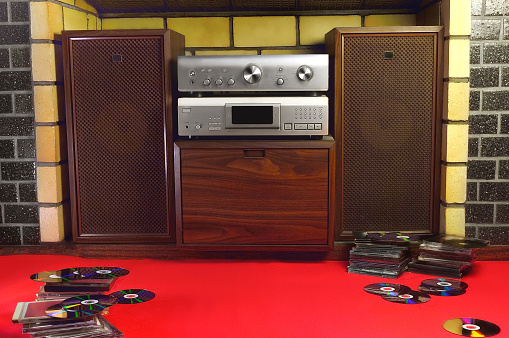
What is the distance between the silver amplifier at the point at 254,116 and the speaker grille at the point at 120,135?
0.54 ft

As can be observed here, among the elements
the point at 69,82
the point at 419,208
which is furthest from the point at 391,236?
the point at 69,82

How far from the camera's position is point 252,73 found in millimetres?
2297

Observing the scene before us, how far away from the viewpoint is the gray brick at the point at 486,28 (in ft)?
7.71

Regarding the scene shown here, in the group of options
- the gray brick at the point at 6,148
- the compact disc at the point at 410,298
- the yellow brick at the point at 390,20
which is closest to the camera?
the compact disc at the point at 410,298

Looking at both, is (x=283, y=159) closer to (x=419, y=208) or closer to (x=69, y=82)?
(x=419, y=208)

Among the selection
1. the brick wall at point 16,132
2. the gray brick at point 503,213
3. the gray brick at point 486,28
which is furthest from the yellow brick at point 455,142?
the brick wall at point 16,132

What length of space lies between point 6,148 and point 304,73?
1.38 m

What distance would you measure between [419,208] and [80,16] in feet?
5.91

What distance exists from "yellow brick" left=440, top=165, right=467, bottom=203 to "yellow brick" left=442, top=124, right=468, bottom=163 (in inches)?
1.5

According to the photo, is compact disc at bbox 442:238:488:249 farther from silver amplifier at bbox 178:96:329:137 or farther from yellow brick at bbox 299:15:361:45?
yellow brick at bbox 299:15:361:45

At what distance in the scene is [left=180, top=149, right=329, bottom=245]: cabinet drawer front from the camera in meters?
2.31

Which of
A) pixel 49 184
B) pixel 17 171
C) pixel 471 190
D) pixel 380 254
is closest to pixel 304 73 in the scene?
pixel 380 254

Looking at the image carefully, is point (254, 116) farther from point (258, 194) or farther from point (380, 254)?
point (380, 254)

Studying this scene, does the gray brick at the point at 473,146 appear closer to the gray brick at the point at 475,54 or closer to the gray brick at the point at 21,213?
the gray brick at the point at 475,54
